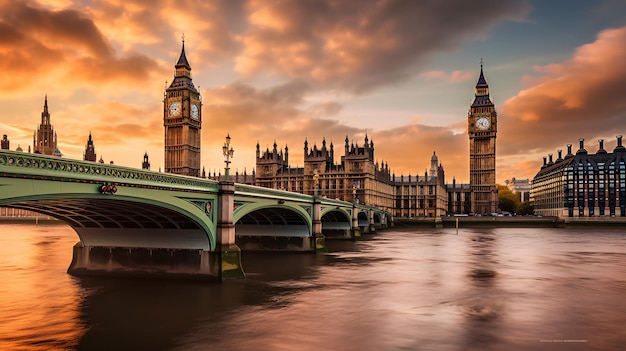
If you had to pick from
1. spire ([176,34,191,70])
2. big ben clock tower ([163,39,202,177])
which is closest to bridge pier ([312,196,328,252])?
big ben clock tower ([163,39,202,177])

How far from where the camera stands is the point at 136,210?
26109 millimetres

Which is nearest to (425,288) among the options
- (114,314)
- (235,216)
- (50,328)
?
(235,216)

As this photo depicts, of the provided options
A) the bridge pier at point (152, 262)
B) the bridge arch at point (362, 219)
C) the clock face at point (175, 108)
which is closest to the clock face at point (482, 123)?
the bridge arch at point (362, 219)

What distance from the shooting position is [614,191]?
6196 inches

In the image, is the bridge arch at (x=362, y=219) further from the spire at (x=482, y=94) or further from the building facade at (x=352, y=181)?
the spire at (x=482, y=94)

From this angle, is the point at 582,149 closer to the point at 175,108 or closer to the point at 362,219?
the point at 362,219

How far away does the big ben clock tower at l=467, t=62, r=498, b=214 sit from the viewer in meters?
165

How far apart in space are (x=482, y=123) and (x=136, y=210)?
15924 centimetres

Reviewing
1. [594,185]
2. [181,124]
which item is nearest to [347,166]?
[181,124]

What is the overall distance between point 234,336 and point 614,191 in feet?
560

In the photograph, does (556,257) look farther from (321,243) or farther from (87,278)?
(87,278)

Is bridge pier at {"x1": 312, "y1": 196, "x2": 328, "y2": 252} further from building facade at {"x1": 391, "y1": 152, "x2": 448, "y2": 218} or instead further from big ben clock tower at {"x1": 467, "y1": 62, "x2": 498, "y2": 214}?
big ben clock tower at {"x1": 467, "y1": 62, "x2": 498, "y2": 214}

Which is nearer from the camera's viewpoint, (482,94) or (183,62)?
(183,62)

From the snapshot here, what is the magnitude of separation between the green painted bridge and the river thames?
1.61 m
